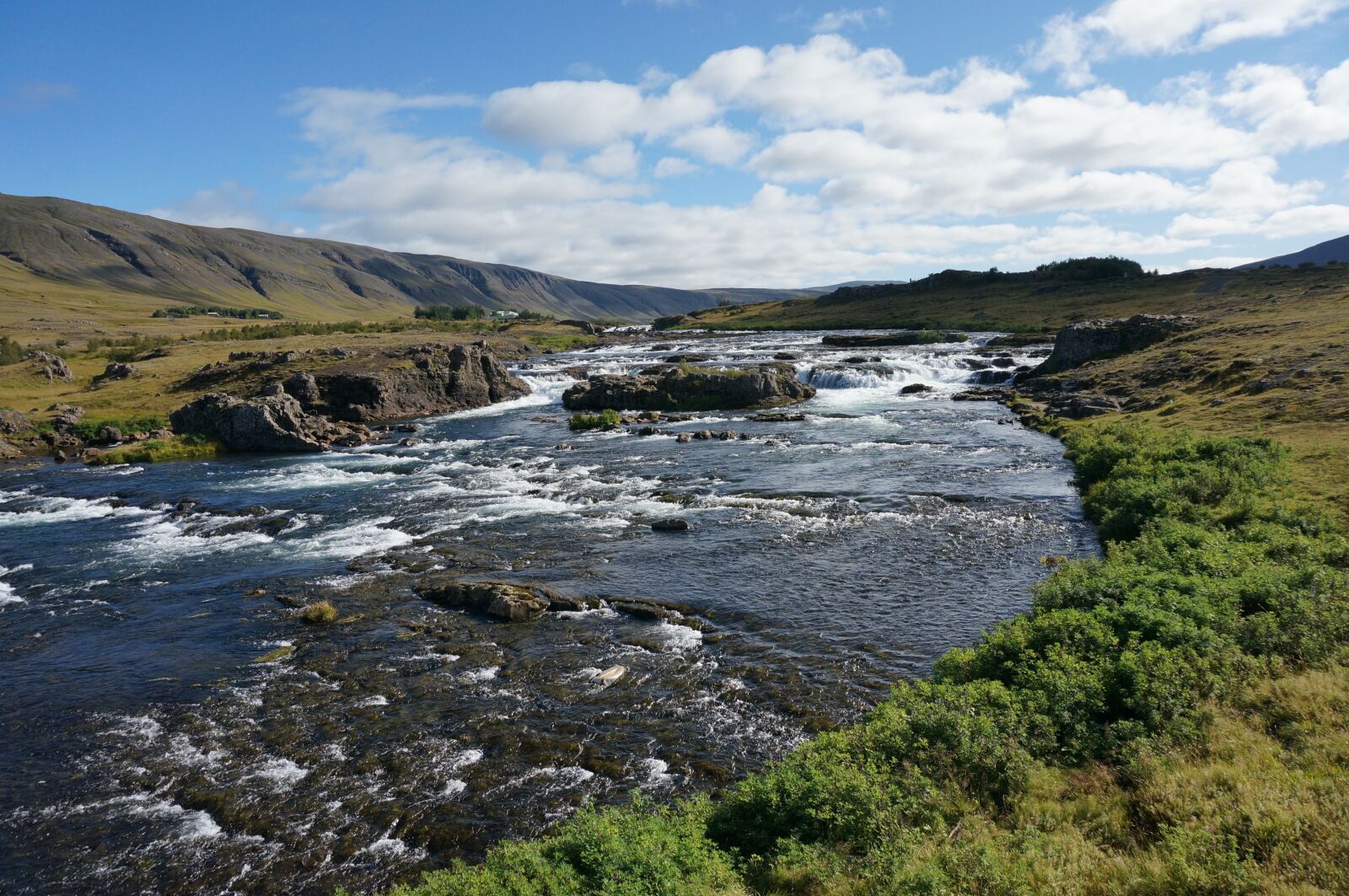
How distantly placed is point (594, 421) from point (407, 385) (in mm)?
23105

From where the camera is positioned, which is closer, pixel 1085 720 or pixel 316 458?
pixel 1085 720

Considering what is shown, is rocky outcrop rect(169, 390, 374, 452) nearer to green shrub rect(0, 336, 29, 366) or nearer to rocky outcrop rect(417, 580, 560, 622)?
rocky outcrop rect(417, 580, 560, 622)

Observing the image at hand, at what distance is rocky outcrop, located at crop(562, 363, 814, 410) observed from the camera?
227 feet

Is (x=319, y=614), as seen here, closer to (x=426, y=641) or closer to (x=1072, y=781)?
(x=426, y=641)

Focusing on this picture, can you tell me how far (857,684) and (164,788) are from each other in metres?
16.0

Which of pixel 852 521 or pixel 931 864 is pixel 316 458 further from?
pixel 931 864

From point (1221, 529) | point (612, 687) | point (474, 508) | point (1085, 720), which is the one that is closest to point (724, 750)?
point (612, 687)

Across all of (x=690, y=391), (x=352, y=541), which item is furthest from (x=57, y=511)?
(x=690, y=391)

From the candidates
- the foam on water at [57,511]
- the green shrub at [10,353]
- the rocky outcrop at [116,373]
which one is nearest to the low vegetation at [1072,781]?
the foam on water at [57,511]

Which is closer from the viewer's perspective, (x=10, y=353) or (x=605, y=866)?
(x=605, y=866)

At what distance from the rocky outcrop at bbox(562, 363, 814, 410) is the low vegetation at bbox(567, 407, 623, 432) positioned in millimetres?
8409

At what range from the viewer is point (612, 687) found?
18.7 metres

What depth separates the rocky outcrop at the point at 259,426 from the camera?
53.2 meters

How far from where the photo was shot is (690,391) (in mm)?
70500
